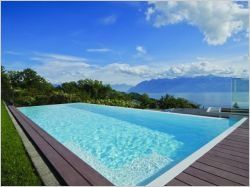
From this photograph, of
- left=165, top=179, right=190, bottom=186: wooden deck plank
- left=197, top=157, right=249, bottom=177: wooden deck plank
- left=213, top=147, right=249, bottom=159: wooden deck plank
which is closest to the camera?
left=165, top=179, right=190, bottom=186: wooden deck plank

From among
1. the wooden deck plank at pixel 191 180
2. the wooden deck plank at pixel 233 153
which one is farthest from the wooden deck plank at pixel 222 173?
the wooden deck plank at pixel 233 153

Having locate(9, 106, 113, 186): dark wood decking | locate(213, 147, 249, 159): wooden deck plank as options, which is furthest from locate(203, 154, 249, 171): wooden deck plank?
locate(9, 106, 113, 186): dark wood decking

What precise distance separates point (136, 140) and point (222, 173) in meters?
3.64

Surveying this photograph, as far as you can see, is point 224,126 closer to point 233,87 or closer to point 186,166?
point 233,87

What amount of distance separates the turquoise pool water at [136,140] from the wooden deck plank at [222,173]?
86 cm

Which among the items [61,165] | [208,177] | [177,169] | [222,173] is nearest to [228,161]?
[222,173]

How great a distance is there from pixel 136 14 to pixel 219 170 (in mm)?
4952

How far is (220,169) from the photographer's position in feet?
10.3

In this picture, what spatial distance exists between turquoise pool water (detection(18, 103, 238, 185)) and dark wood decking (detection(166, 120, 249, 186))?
88 cm

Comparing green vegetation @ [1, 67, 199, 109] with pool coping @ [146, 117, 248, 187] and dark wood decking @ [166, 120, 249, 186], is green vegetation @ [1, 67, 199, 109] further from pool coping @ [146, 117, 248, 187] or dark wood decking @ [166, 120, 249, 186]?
pool coping @ [146, 117, 248, 187]

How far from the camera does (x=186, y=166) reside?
3.24 metres

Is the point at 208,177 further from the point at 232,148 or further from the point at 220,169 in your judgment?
the point at 232,148

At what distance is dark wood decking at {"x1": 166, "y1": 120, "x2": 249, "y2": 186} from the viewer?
2.79 meters

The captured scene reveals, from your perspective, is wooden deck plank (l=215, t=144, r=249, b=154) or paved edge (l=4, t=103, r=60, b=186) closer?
paved edge (l=4, t=103, r=60, b=186)
